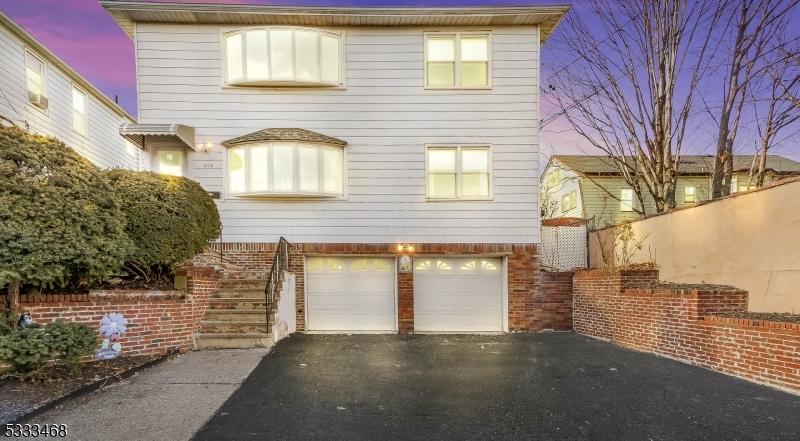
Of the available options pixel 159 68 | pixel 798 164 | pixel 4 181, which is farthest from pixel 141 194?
pixel 798 164

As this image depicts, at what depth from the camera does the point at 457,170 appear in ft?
34.7

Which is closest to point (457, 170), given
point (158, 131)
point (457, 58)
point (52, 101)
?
point (457, 58)

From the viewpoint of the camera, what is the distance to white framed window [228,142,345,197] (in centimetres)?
1008

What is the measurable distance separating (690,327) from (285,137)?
8960 mm

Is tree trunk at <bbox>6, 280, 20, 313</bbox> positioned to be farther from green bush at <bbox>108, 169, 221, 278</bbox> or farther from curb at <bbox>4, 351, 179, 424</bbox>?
curb at <bbox>4, 351, 179, 424</bbox>

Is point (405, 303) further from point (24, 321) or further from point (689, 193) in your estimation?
point (689, 193)

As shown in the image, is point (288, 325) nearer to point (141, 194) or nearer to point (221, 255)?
point (221, 255)

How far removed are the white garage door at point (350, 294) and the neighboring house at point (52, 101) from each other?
7601mm

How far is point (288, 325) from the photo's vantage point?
9.35 meters

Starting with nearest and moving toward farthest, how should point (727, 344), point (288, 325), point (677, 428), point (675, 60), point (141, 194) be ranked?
1. point (677, 428)
2. point (727, 344)
3. point (141, 194)
4. point (288, 325)
5. point (675, 60)

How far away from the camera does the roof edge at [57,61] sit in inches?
449

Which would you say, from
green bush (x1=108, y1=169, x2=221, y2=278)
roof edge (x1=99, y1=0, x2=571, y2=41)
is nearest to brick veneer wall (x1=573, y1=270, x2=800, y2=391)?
roof edge (x1=99, y1=0, x2=571, y2=41)

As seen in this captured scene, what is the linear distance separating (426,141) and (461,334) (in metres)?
4.85

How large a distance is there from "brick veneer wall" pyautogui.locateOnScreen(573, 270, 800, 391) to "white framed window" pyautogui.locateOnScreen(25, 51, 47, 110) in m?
16.3
